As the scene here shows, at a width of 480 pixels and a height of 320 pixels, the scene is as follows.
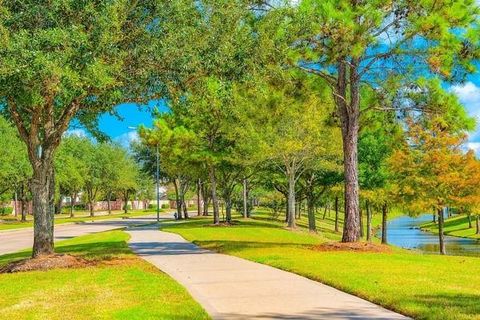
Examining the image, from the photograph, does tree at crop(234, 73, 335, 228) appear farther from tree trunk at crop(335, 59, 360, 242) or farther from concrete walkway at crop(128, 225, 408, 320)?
concrete walkway at crop(128, 225, 408, 320)

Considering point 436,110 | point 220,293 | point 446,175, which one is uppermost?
point 436,110

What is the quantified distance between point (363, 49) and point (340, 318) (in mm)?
12815

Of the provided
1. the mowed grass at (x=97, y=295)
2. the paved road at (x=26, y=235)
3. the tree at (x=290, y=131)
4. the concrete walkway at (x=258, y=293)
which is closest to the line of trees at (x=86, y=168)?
the paved road at (x=26, y=235)

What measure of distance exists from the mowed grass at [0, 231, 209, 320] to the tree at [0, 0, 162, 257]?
3368 millimetres

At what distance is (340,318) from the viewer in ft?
26.6

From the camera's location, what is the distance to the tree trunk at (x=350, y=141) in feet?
68.5

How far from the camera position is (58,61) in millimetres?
13328

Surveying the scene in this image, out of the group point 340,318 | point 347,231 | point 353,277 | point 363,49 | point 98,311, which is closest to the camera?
point 340,318

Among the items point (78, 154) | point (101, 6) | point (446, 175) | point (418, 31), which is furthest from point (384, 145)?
point (78, 154)

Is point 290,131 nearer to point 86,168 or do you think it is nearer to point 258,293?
point 258,293

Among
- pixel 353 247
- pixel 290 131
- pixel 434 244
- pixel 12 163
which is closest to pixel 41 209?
pixel 353 247

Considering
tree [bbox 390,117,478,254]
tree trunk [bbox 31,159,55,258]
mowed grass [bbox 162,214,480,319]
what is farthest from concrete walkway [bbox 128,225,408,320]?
tree [bbox 390,117,478,254]

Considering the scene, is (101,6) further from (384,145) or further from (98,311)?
(384,145)

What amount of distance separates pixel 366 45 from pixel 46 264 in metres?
12.3
